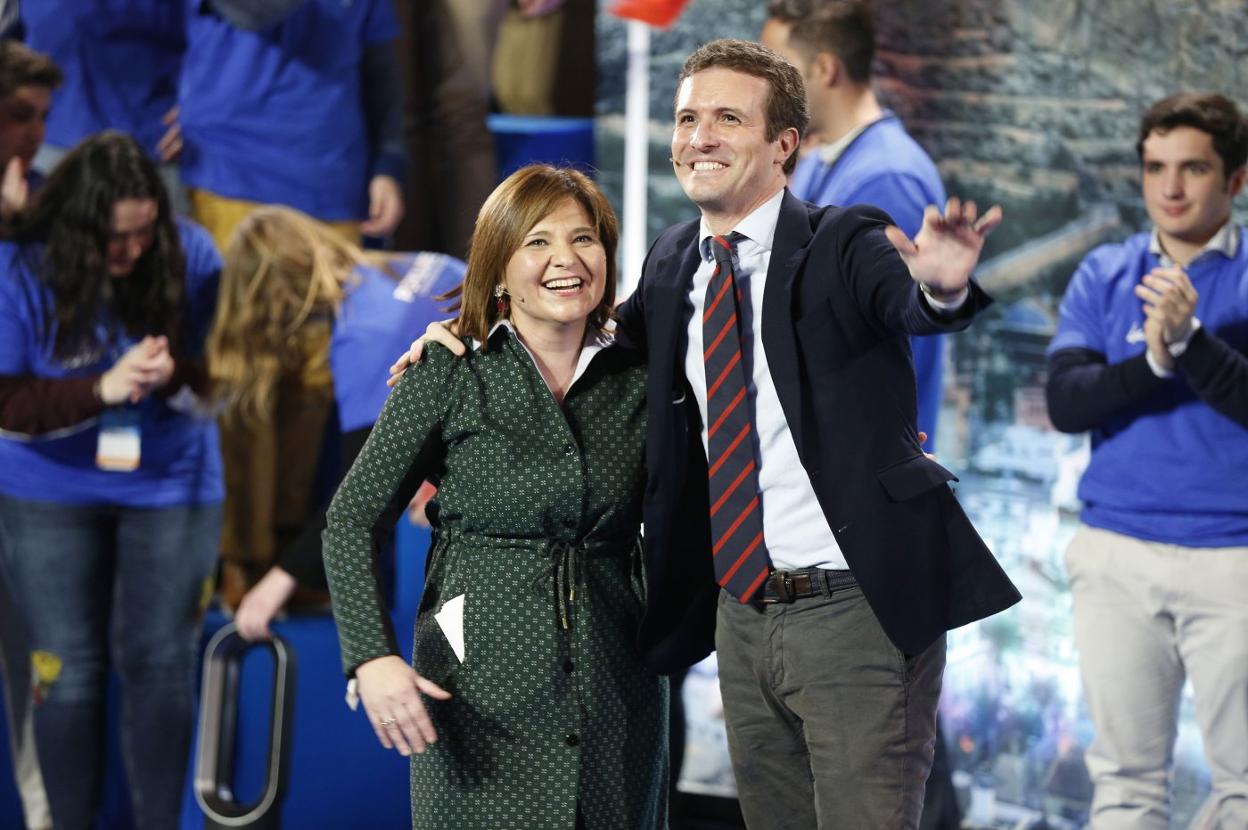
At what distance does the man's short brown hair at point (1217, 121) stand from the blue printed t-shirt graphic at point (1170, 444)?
20 centimetres

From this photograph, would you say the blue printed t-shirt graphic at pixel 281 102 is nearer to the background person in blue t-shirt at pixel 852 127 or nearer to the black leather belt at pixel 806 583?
the background person in blue t-shirt at pixel 852 127

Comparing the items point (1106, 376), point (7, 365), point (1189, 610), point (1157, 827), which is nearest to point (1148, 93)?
point (1106, 376)

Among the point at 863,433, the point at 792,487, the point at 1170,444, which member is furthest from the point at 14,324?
the point at 1170,444

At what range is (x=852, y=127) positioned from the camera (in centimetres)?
389

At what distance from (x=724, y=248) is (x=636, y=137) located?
214 centimetres

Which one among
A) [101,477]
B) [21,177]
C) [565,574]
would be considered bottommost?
[101,477]

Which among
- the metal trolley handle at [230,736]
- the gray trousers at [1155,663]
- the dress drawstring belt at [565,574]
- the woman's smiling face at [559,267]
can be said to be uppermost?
the woman's smiling face at [559,267]

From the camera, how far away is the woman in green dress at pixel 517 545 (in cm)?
223

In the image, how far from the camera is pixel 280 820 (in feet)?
14.0

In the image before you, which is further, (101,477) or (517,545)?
(101,477)

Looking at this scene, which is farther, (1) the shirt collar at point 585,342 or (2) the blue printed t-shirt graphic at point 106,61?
(2) the blue printed t-shirt graphic at point 106,61

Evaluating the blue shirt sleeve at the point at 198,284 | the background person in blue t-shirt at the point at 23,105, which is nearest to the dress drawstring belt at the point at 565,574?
the blue shirt sleeve at the point at 198,284

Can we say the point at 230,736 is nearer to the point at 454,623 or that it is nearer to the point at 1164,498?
the point at 454,623

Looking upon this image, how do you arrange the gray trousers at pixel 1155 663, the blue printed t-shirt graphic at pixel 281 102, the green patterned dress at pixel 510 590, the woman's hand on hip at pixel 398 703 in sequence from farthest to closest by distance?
1. the blue printed t-shirt graphic at pixel 281 102
2. the gray trousers at pixel 1155 663
3. the green patterned dress at pixel 510 590
4. the woman's hand on hip at pixel 398 703
